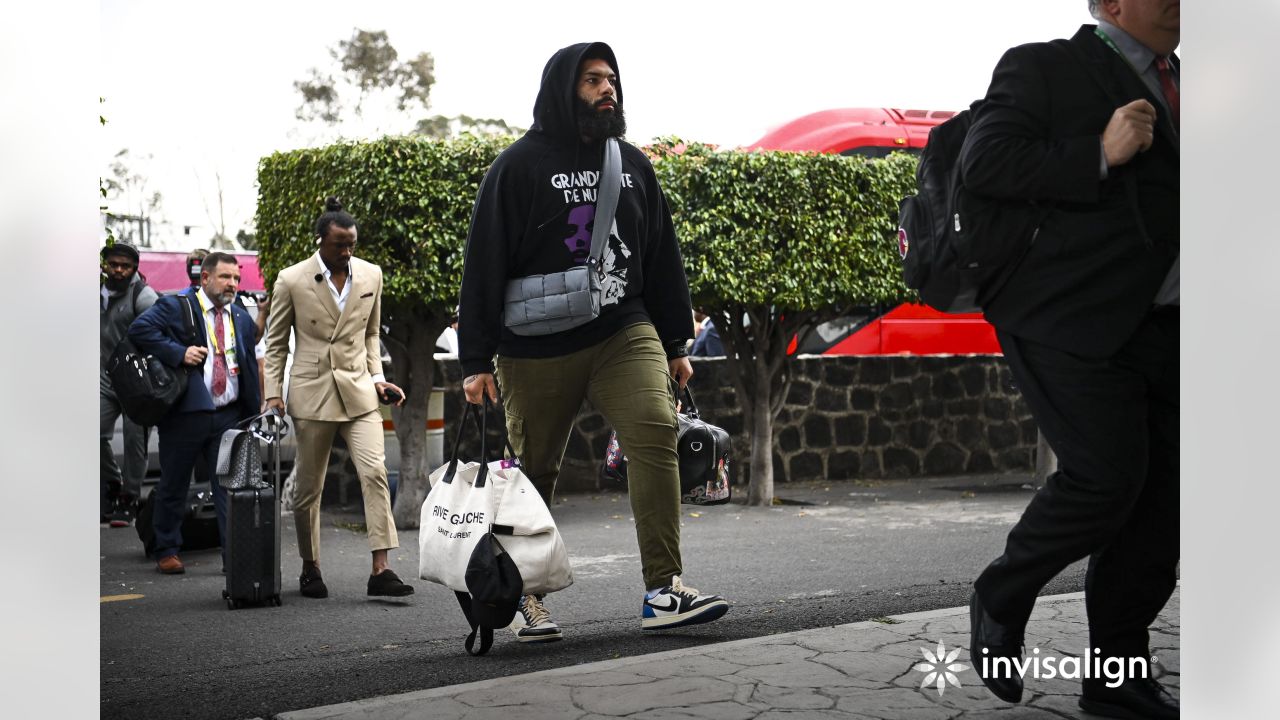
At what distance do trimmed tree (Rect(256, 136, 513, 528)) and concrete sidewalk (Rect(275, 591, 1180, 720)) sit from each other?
17.1 ft

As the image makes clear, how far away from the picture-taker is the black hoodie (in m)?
4.99

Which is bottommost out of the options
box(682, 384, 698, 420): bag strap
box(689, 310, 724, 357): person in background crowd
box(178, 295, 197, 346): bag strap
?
box(682, 384, 698, 420): bag strap

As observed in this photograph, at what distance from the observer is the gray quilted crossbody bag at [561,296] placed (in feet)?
16.4

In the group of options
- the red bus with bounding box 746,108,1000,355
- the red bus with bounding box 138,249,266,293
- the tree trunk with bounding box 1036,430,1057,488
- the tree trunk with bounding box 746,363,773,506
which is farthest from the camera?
the red bus with bounding box 138,249,266,293

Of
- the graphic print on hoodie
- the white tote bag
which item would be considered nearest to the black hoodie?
the graphic print on hoodie

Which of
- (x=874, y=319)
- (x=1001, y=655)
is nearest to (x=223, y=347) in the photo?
(x=1001, y=655)

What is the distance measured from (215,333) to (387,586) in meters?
2.21

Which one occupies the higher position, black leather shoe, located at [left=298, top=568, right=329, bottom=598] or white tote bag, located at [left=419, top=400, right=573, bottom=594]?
white tote bag, located at [left=419, top=400, right=573, bottom=594]

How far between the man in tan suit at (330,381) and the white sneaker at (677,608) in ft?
6.65

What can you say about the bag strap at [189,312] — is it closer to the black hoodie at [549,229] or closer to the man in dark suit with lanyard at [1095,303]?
the black hoodie at [549,229]

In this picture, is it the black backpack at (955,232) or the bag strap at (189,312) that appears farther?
the bag strap at (189,312)

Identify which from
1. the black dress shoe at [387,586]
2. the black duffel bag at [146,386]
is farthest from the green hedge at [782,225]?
the black dress shoe at [387,586]

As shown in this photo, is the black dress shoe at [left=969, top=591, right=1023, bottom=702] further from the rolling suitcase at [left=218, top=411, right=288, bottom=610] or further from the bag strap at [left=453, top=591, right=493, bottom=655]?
the rolling suitcase at [left=218, top=411, right=288, bottom=610]
